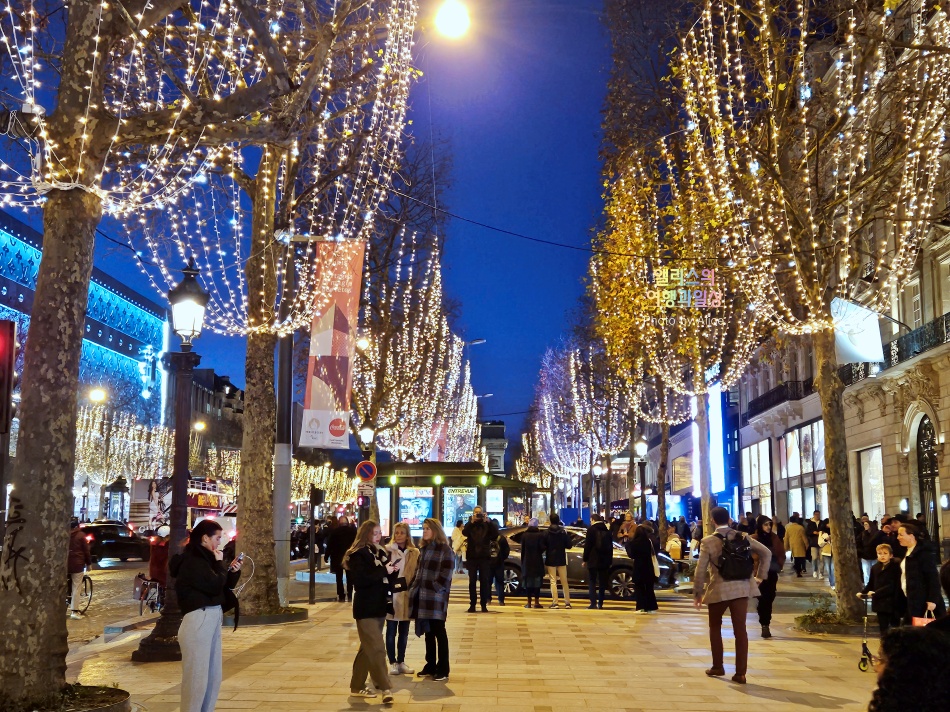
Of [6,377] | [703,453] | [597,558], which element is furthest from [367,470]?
[6,377]

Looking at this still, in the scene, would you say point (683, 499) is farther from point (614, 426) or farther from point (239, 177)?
point (239, 177)

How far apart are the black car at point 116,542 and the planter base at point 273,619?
25331mm

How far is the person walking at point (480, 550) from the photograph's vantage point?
2058cm

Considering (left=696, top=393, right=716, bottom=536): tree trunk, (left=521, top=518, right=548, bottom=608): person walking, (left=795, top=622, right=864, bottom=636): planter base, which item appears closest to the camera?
(left=795, top=622, right=864, bottom=636): planter base

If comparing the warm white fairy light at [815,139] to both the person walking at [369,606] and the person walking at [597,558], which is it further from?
the person walking at [369,606]

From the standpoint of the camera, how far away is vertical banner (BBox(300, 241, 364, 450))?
60.5 feet

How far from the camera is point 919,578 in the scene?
35.7ft

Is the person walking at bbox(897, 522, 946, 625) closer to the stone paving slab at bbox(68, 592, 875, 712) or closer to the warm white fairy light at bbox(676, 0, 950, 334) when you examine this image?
the stone paving slab at bbox(68, 592, 875, 712)

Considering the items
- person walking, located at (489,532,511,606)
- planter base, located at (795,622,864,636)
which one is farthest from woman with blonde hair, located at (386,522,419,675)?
person walking, located at (489,532,511,606)

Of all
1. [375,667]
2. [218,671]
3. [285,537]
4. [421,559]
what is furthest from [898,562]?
[285,537]

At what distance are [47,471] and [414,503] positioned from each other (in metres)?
25.3

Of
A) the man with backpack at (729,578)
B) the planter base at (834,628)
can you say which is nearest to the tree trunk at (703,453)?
the planter base at (834,628)

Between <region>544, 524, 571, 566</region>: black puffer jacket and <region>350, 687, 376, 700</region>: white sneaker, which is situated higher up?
<region>544, 524, 571, 566</region>: black puffer jacket

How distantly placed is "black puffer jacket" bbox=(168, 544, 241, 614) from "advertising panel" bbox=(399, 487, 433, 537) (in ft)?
83.8
